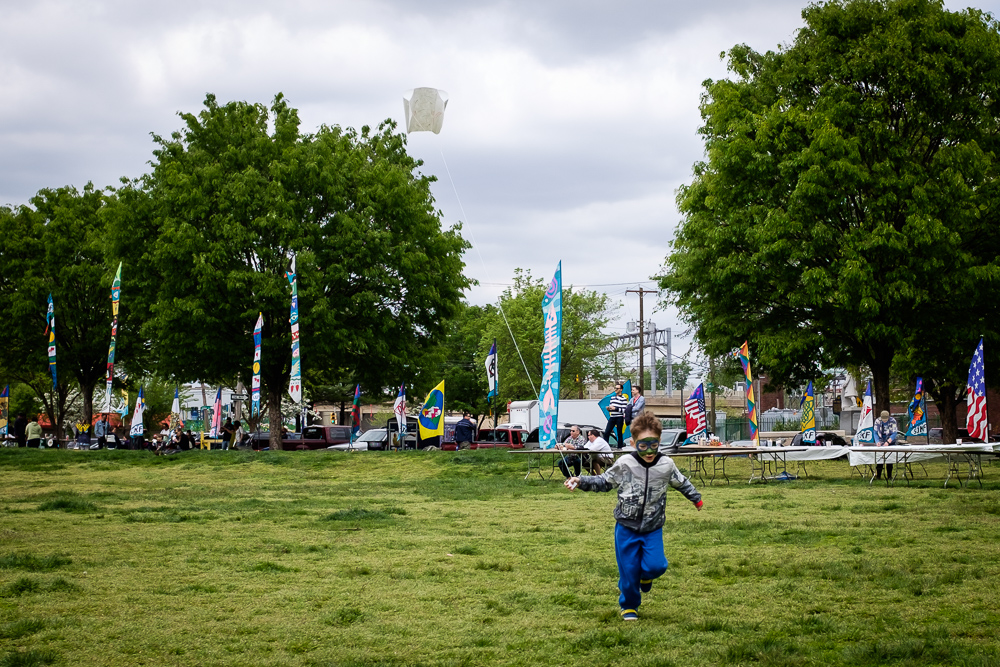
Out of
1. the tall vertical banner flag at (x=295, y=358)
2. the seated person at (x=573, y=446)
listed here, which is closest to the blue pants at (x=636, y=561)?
the seated person at (x=573, y=446)

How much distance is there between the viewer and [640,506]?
7605mm

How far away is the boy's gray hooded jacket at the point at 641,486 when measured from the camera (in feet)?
24.9

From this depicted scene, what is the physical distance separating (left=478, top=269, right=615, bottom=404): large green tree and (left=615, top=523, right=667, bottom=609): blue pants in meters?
59.9

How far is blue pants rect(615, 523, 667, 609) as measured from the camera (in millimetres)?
7359

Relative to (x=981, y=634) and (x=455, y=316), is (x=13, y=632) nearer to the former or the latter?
(x=981, y=634)

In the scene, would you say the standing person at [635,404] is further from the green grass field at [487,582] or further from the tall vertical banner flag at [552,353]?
the green grass field at [487,582]

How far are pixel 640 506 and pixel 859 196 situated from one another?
2375 cm

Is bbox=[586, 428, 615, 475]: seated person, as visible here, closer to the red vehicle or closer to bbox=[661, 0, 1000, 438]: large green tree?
bbox=[661, 0, 1000, 438]: large green tree

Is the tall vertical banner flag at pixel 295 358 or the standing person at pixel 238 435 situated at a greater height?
the tall vertical banner flag at pixel 295 358

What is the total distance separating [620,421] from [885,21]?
51.1 ft

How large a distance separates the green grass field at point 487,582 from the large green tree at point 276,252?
20.3 metres

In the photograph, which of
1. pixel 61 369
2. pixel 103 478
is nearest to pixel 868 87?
pixel 103 478

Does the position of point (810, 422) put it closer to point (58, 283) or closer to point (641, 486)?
point (641, 486)

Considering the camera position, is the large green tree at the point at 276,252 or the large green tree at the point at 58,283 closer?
the large green tree at the point at 276,252
